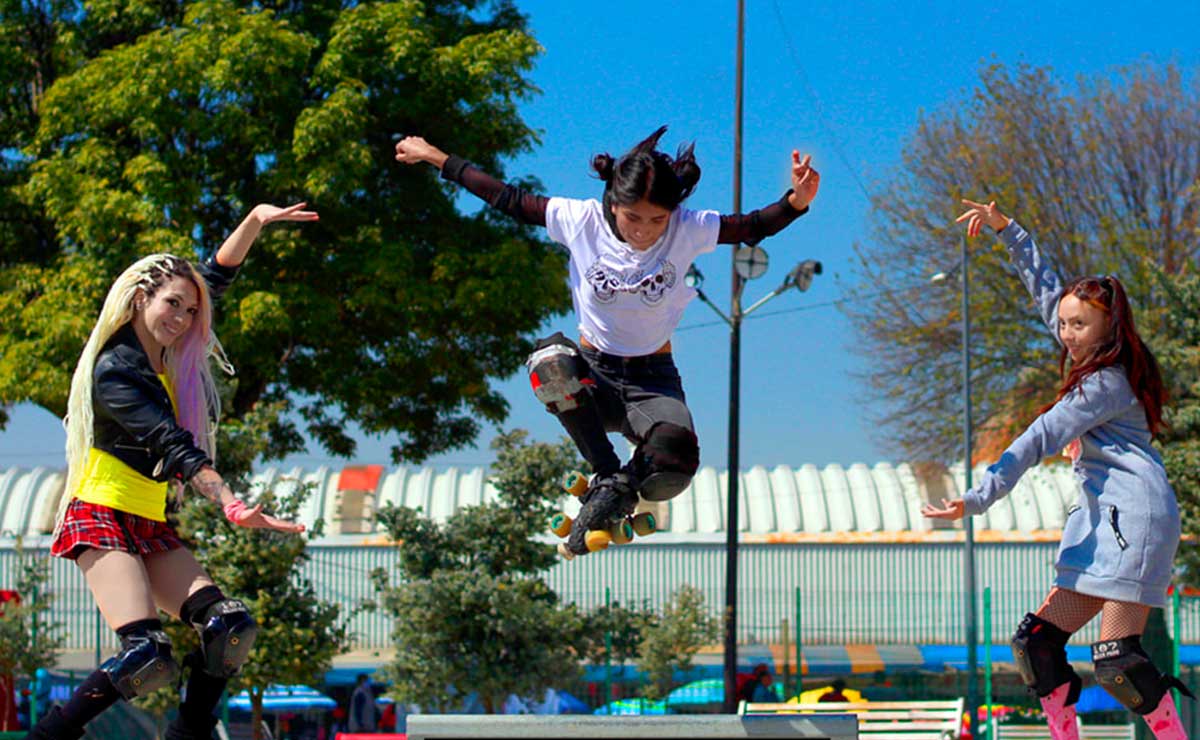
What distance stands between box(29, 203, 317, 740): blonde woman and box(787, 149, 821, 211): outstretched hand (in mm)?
2423

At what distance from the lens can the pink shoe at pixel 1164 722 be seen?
5738 millimetres

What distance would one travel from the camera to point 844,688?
17.5m

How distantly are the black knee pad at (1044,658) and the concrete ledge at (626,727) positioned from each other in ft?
4.02

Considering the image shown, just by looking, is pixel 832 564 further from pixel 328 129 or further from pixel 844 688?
pixel 328 129

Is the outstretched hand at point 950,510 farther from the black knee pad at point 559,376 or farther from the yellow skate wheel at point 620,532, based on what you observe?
the black knee pad at point 559,376

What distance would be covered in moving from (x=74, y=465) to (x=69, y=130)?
1450 cm

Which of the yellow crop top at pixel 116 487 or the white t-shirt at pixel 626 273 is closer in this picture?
the yellow crop top at pixel 116 487

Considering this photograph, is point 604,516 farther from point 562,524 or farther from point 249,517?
point 249,517

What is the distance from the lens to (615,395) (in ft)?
20.3

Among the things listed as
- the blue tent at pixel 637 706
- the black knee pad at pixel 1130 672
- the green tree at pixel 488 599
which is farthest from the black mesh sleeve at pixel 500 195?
the blue tent at pixel 637 706

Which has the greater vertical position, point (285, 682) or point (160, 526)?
point (160, 526)

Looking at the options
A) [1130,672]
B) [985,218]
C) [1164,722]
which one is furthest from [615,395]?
[1164,722]

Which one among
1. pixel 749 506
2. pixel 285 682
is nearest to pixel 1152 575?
pixel 285 682

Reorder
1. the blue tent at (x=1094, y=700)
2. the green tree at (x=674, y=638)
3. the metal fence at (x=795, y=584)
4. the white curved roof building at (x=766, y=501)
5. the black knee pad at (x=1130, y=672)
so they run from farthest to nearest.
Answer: the white curved roof building at (x=766, y=501), the metal fence at (x=795, y=584), the blue tent at (x=1094, y=700), the green tree at (x=674, y=638), the black knee pad at (x=1130, y=672)
